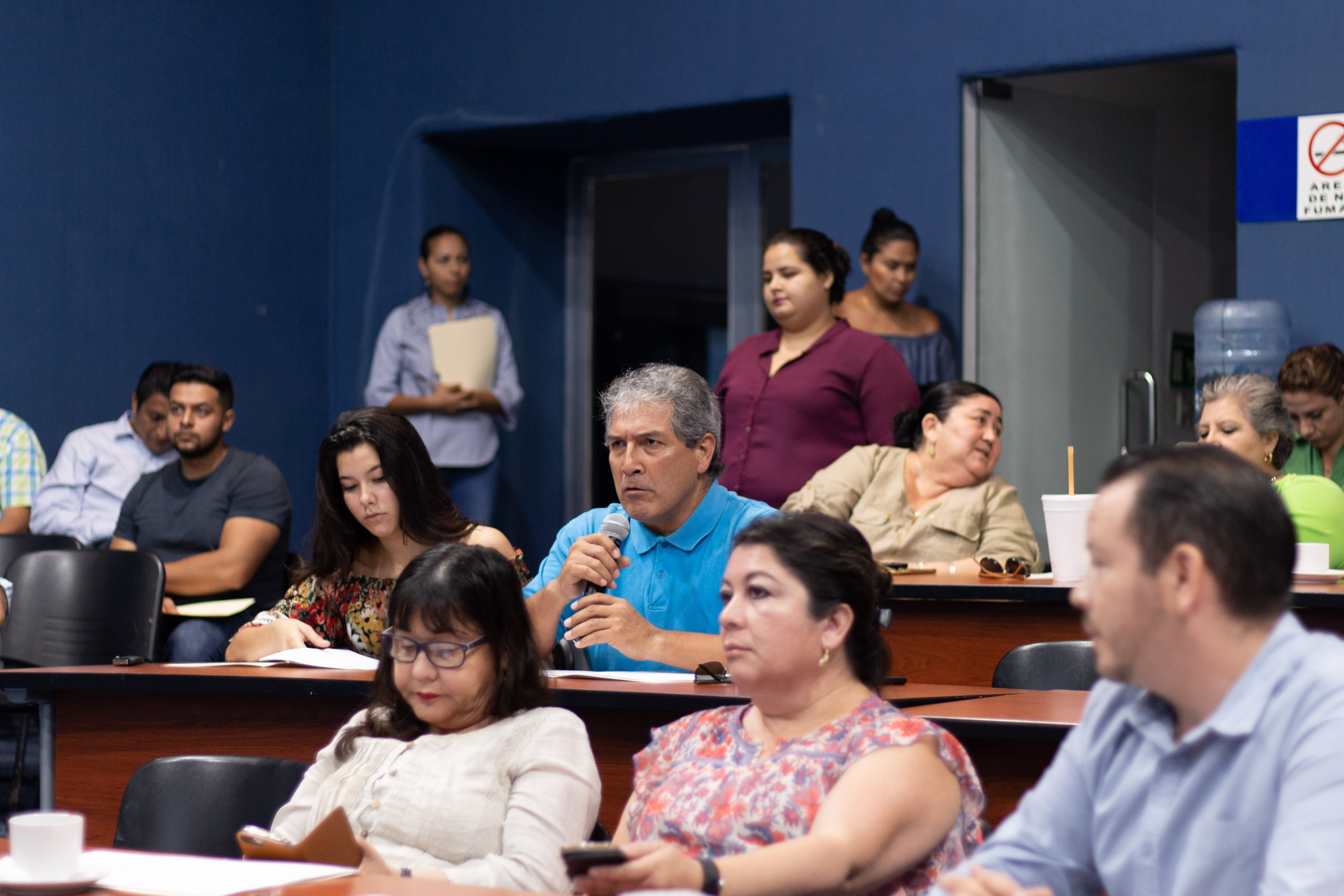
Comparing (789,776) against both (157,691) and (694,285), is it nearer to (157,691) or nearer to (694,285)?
(157,691)

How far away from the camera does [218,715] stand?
2.80m

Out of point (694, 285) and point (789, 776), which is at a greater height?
point (694, 285)

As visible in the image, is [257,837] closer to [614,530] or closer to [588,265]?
[614,530]

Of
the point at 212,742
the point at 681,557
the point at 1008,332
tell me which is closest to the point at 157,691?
the point at 212,742

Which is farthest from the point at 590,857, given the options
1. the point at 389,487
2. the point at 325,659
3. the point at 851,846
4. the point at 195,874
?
the point at 389,487

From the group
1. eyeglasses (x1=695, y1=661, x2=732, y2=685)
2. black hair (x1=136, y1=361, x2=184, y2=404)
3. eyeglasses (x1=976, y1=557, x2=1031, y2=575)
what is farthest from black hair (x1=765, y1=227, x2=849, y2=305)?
eyeglasses (x1=695, y1=661, x2=732, y2=685)

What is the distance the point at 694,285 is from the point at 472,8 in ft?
5.23

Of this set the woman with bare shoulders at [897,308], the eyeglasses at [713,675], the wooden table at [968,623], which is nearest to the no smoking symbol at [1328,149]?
the woman with bare shoulders at [897,308]

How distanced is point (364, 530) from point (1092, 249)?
3.72 m

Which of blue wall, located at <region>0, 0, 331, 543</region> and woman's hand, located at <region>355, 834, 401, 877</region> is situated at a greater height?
blue wall, located at <region>0, 0, 331, 543</region>

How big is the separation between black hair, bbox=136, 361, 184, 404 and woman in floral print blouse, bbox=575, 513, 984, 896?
3816mm

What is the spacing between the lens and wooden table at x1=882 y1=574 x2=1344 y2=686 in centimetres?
333

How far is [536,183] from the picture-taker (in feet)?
24.0

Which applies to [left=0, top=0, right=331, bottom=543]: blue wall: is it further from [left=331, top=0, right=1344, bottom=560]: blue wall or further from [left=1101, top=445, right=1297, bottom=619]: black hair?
[left=1101, top=445, right=1297, bottom=619]: black hair
